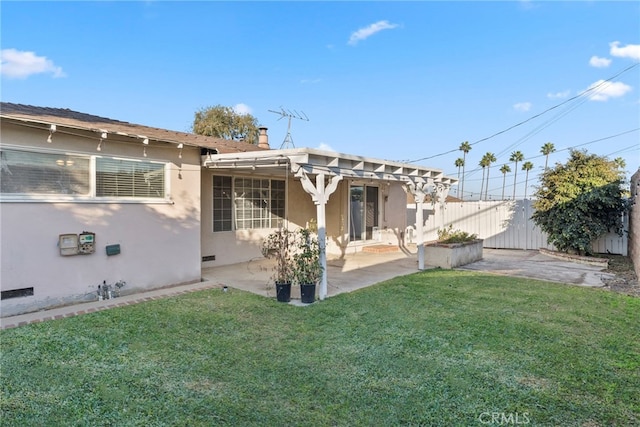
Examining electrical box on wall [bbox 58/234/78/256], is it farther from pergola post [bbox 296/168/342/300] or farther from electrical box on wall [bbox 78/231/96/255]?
pergola post [bbox 296/168/342/300]

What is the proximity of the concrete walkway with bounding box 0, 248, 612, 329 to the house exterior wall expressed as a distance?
333 millimetres

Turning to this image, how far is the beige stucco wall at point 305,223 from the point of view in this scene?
948cm

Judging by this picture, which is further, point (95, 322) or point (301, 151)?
point (301, 151)

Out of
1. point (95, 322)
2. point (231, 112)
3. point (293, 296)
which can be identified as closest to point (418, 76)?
point (293, 296)

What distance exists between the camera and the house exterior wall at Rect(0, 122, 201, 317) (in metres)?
5.46

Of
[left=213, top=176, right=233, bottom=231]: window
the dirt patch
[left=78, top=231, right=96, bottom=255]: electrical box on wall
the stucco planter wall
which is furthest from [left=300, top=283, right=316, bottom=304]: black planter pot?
the dirt patch

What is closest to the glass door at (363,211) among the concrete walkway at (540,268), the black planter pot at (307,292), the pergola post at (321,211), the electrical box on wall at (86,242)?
the concrete walkway at (540,268)

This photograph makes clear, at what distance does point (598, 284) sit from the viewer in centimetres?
791

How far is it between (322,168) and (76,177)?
14.4 feet

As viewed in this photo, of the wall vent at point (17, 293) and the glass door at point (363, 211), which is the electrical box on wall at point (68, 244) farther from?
the glass door at point (363, 211)

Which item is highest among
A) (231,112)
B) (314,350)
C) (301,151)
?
(231,112)

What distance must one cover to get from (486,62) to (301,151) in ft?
35.6

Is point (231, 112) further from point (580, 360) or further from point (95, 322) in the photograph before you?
point (580, 360)

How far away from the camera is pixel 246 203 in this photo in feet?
34.2
